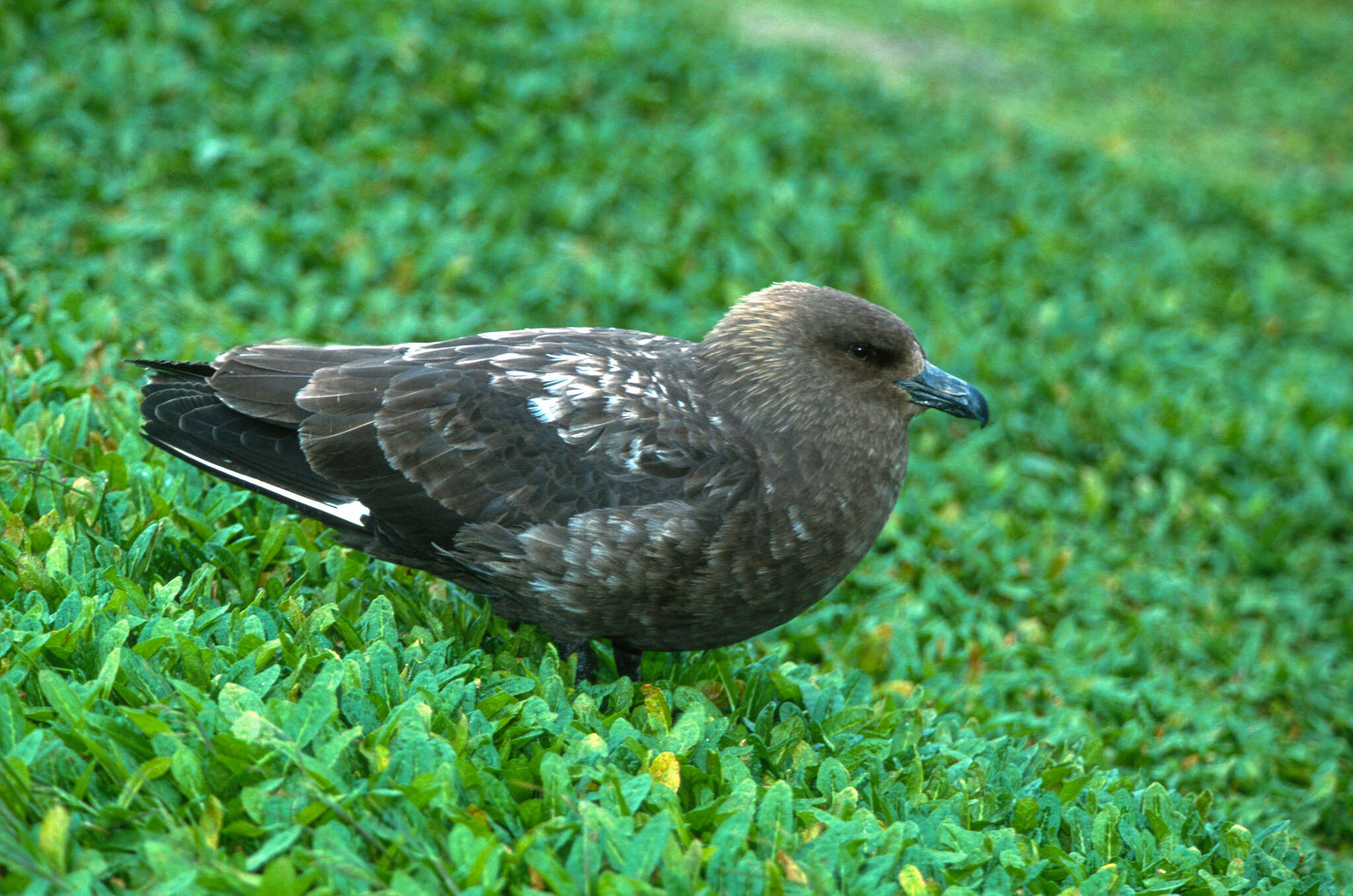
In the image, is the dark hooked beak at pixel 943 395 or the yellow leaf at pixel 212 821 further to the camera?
the dark hooked beak at pixel 943 395

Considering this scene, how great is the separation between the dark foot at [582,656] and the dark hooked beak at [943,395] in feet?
4.24

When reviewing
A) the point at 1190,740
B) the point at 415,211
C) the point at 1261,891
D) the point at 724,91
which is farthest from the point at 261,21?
the point at 1261,891

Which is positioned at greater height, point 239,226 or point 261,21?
point 261,21

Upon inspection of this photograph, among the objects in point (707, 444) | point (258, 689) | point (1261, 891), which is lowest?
point (1261, 891)

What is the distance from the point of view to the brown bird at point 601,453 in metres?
3.55

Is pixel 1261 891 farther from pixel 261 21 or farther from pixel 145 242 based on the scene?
pixel 261 21

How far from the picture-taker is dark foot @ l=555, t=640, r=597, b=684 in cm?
381

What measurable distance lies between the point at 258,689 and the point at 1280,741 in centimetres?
410

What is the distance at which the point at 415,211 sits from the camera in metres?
6.99

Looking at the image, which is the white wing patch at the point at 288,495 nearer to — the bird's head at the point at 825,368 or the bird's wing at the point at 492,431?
the bird's wing at the point at 492,431

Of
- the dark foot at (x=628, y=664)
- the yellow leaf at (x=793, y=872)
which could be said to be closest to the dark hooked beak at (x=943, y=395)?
the dark foot at (x=628, y=664)

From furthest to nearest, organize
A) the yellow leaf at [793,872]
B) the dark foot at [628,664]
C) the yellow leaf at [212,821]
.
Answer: the dark foot at [628,664] < the yellow leaf at [793,872] < the yellow leaf at [212,821]

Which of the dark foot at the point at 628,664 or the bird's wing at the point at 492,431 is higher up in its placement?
the bird's wing at the point at 492,431

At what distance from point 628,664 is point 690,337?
9.55 feet
